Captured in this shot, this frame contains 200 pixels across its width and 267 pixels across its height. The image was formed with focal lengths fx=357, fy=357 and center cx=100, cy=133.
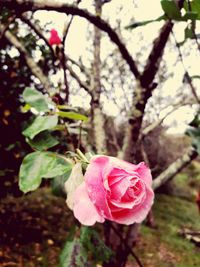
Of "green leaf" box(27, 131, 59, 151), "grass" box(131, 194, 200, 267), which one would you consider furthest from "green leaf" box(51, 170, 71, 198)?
"grass" box(131, 194, 200, 267)

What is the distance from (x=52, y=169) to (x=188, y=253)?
653cm

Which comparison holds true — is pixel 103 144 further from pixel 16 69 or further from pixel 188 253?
pixel 188 253

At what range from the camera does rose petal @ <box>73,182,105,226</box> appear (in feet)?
2.19

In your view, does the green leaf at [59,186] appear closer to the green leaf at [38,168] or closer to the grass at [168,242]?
the green leaf at [38,168]

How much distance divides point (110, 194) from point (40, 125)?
37 cm

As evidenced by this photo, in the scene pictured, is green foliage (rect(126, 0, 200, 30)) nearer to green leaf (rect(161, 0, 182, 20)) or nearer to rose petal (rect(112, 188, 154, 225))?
green leaf (rect(161, 0, 182, 20))

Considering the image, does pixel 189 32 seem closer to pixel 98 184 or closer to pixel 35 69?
pixel 98 184

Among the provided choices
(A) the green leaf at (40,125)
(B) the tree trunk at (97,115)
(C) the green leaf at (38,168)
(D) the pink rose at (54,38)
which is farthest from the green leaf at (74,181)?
(B) the tree trunk at (97,115)

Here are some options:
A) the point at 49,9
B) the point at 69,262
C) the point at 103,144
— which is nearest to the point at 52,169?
the point at 69,262

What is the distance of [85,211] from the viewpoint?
0.67 metres

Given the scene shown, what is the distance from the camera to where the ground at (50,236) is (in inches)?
214

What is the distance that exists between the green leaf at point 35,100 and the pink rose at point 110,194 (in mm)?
346

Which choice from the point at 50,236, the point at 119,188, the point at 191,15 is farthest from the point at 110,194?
the point at 50,236

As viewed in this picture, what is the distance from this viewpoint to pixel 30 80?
5.90m
